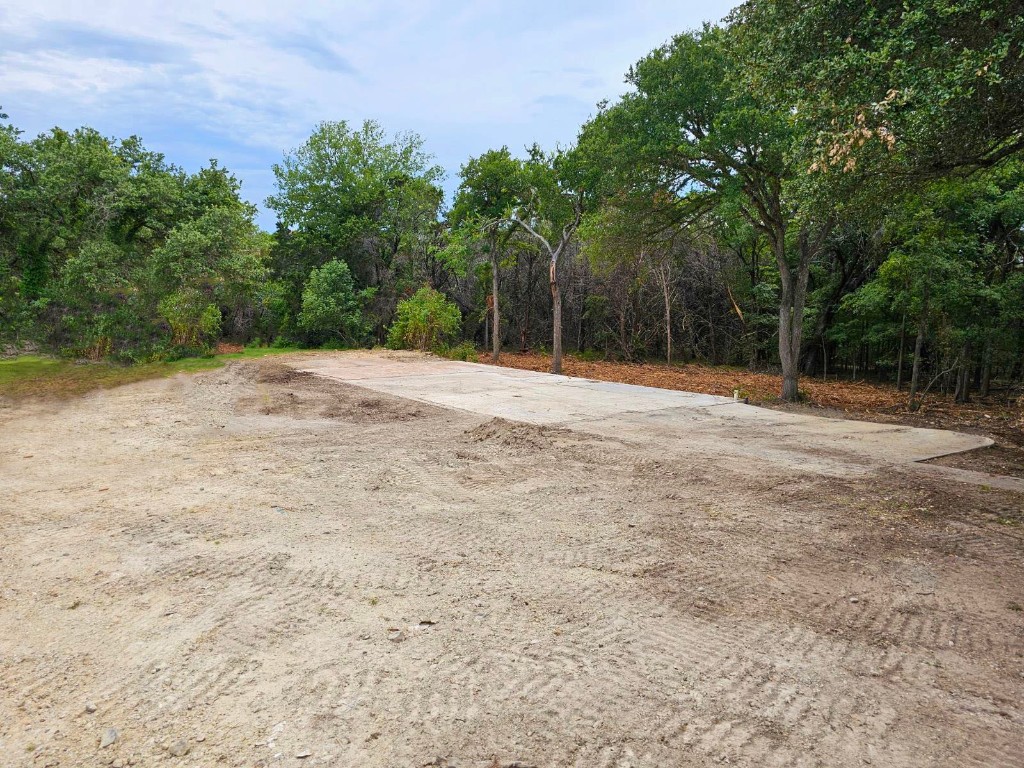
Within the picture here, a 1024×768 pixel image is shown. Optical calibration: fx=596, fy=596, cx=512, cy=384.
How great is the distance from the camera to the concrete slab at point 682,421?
245 inches

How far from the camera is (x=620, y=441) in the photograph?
6.75m

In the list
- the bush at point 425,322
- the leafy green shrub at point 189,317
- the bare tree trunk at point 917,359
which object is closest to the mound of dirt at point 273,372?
the leafy green shrub at point 189,317

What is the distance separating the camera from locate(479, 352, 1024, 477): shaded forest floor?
21.2 feet

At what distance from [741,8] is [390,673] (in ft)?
24.8

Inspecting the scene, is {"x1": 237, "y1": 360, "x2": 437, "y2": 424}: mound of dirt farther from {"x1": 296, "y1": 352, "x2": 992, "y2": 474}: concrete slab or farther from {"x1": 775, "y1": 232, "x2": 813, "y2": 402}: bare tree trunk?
{"x1": 775, "y1": 232, "x2": 813, "y2": 402}: bare tree trunk

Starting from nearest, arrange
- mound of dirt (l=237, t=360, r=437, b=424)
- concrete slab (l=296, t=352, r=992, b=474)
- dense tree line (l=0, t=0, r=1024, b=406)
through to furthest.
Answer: dense tree line (l=0, t=0, r=1024, b=406) → concrete slab (l=296, t=352, r=992, b=474) → mound of dirt (l=237, t=360, r=437, b=424)

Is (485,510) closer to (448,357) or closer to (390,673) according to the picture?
(390,673)

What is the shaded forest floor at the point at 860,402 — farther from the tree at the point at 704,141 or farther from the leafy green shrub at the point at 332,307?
the leafy green shrub at the point at 332,307

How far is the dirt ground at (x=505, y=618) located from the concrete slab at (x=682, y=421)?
3.26ft

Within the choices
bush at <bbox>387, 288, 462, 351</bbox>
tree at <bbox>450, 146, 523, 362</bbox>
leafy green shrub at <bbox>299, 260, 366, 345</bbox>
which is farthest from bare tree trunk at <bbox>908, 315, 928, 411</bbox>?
leafy green shrub at <bbox>299, 260, 366, 345</bbox>

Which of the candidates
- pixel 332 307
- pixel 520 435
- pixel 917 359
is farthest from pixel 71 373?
pixel 917 359

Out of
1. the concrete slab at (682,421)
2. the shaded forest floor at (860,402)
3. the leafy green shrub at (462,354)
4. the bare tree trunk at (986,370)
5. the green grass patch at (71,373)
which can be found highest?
the bare tree trunk at (986,370)

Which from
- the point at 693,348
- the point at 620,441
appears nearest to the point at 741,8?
the point at 620,441

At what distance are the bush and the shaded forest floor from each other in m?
2.44
